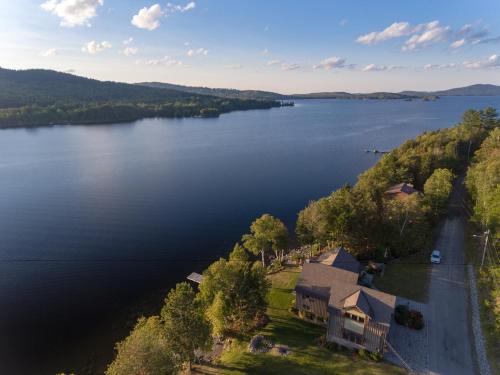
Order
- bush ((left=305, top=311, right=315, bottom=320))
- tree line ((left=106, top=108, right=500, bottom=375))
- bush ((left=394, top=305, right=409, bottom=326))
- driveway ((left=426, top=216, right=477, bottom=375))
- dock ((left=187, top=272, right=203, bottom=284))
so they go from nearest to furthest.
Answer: driveway ((left=426, top=216, right=477, bottom=375)) → tree line ((left=106, top=108, right=500, bottom=375)) → bush ((left=394, top=305, right=409, bottom=326)) → bush ((left=305, top=311, right=315, bottom=320)) → dock ((left=187, top=272, right=203, bottom=284))

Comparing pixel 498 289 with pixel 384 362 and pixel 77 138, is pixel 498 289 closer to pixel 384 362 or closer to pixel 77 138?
pixel 384 362

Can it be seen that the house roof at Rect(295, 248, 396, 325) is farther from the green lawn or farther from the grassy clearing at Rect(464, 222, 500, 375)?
the grassy clearing at Rect(464, 222, 500, 375)

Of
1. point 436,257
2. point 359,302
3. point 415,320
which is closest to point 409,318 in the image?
point 415,320

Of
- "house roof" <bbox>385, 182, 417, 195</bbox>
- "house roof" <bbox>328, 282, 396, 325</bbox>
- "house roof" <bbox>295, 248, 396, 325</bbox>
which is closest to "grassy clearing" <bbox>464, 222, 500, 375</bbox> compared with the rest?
"house roof" <bbox>328, 282, 396, 325</bbox>

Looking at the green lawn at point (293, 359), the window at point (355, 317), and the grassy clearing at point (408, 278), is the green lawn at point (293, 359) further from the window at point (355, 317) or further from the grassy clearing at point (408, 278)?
the grassy clearing at point (408, 278)

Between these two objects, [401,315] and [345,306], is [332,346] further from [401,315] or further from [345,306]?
[401,315]

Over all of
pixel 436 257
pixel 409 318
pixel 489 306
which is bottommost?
pixel 409 318
